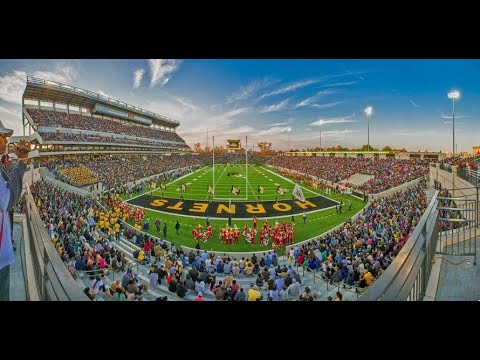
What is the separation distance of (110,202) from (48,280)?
11.6 m

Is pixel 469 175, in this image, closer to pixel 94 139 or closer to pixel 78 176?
pixel 78 176

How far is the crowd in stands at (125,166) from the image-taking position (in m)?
18.2

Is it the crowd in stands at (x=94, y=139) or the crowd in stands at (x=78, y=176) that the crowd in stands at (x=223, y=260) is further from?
the crowd in stands at (x=94, y=139)

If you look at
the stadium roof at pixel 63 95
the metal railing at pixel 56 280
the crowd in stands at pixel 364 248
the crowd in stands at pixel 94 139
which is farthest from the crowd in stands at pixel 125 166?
the metal railing at pixel 56 280

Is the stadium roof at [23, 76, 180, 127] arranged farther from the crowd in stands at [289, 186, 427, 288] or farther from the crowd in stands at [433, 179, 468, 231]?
the crowd in stands at [433, 179, 468, 231]

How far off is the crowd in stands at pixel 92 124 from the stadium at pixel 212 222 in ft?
0.50

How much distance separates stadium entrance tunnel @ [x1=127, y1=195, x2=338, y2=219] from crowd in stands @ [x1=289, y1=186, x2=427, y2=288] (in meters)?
4.47

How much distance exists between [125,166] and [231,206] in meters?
13.0

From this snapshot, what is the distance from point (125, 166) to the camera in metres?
23.1

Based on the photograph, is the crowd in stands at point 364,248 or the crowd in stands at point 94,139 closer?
the crowd in stands at point 364,248

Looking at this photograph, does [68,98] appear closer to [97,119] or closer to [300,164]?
[97,119]

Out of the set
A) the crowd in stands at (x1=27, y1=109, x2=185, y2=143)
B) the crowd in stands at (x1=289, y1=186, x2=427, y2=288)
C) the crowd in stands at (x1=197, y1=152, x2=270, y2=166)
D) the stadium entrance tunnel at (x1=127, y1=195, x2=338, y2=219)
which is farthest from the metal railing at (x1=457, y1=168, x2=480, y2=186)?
the crowd in stands at (x1=197, y1=152, x2=270, y2=166)

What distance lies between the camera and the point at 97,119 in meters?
25.3
